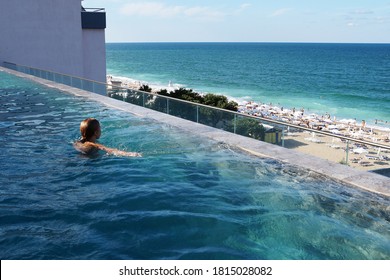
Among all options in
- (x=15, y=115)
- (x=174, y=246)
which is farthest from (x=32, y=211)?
(x=15, y=115)

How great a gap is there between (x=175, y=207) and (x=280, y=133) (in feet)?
11.2

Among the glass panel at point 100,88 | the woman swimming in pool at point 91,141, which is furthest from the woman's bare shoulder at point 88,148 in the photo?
the glass panel at point 100,88

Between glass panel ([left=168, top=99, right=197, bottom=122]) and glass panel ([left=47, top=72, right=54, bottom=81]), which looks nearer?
glass panel ([left=168, top=99, right=197, bottom=122])

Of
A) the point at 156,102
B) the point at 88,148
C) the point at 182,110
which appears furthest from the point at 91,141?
the point at 156,102

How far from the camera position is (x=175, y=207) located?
6156 mm

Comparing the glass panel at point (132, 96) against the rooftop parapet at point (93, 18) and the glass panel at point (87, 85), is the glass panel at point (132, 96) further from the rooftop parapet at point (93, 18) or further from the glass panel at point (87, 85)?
the rooftop parapet at point (93, 18)

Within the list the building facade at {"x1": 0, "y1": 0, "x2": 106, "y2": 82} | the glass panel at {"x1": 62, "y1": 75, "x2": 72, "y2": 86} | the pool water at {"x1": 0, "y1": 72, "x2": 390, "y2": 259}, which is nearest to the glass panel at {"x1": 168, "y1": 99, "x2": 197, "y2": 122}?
the pool water at {"x1": 0, "y1": 72, "x2": 390, "y2": 259}

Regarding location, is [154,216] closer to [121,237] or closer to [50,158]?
[121,237]

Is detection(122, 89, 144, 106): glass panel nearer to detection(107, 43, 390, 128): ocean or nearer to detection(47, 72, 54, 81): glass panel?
detection(47, 72, 54, 81): glass panel

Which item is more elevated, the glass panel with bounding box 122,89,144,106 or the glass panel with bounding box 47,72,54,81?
the glass panel with bounding box 47,72,54,81

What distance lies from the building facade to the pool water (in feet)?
72.6

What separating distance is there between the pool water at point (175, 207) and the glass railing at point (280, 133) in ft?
2.38

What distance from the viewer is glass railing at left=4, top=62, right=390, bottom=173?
23.5 ft

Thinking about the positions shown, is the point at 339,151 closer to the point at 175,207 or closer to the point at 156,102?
the point at 175,207
